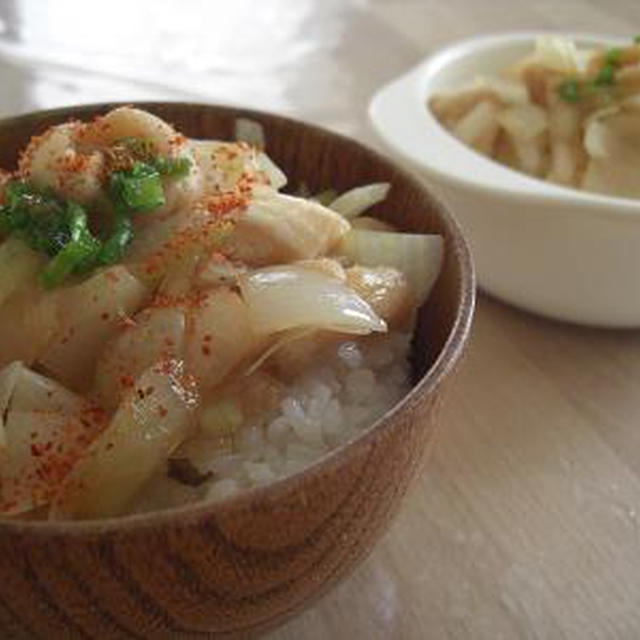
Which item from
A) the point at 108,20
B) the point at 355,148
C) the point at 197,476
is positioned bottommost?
the point at 108,20

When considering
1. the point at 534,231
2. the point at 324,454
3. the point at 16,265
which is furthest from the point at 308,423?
the point at 534,231

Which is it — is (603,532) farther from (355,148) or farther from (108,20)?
(108,20)

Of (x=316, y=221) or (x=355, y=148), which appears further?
(x=355, y=148)

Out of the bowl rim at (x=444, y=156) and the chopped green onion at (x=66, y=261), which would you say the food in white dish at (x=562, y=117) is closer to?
the bowl rim at (x=444, y=156)

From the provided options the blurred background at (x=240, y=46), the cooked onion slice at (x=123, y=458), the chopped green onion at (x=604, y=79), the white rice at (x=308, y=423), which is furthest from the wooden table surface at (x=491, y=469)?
the chopped green onion at (x=604, y=79)

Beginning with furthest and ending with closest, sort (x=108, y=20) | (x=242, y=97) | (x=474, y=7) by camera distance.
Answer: (x=474, y=7), (x=108, y=20), (x=242, y=97)

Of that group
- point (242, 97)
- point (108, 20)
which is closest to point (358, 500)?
point (242, 97)
